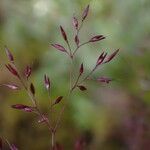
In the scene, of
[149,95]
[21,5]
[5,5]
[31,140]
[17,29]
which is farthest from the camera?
[5,5]

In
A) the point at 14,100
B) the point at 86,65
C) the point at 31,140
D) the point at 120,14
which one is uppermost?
Result: the point at 120,14

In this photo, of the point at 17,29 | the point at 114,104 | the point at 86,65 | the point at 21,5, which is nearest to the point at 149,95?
the point at 86,65

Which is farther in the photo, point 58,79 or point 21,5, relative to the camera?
point 21,5

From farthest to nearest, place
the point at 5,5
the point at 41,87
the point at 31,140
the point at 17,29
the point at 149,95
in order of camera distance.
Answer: the point at 5,5, the point at 17,29, the point at 31,140, the point at 41,87, the point at 149,95

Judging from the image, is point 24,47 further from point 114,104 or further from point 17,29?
point 114,104

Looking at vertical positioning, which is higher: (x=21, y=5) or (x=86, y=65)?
(x=21, y=5)

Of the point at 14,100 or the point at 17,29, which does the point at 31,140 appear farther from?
the point at 17,29
